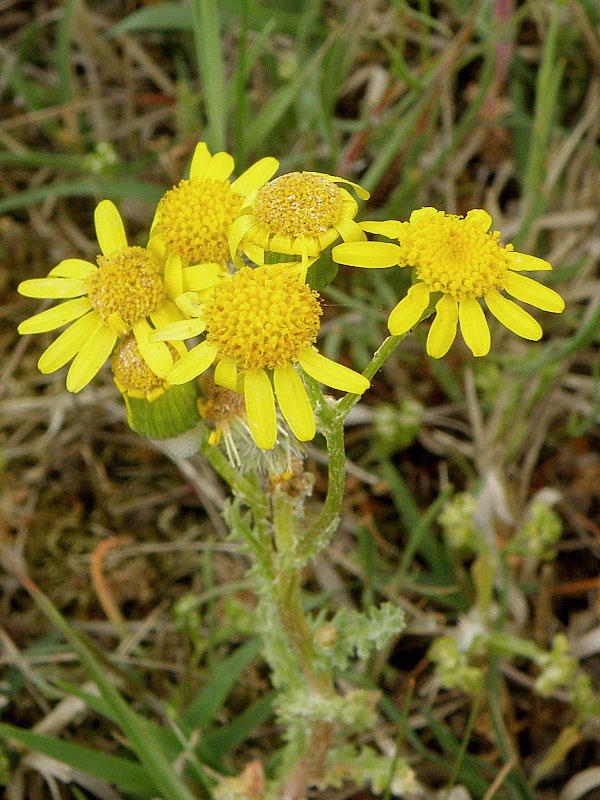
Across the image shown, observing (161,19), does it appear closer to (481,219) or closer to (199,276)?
(199,276)

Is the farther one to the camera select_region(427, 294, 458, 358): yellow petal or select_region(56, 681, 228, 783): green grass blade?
select_region(56, 681, 228, 783): green grass blade

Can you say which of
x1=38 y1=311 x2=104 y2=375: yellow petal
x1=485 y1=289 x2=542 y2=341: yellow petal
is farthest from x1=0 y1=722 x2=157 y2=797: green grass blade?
x1=485 y1=289 x2=542 y2=341: yellow petal

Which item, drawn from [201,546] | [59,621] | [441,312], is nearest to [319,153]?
[201,546]

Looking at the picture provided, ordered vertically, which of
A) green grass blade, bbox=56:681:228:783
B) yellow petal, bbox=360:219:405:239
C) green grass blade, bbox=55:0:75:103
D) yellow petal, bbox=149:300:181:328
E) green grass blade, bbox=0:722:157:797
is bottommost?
green grass blade, bbox=56:681:228:783

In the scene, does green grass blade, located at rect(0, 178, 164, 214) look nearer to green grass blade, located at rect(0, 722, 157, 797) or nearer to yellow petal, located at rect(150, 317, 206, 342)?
yellow petal, located at rect(150, 317, 206, 342)

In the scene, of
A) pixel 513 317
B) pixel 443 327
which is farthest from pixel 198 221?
pixel 513 317

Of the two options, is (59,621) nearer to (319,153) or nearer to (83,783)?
(83,783)

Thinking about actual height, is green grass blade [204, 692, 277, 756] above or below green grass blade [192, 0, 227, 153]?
below
